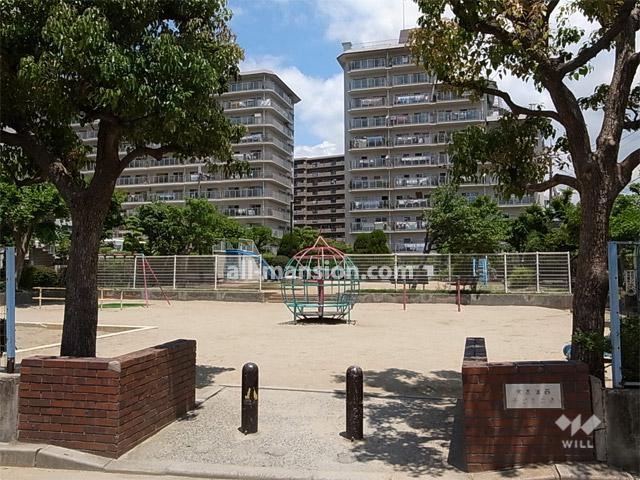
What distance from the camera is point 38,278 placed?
1182 inches

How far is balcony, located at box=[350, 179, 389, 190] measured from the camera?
66312 mm

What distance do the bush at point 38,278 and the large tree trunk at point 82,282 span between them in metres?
26.2

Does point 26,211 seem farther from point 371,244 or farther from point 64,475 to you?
point 371,244

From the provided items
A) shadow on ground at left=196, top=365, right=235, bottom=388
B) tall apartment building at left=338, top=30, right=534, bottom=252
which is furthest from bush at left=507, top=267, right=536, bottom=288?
tall apartment building at left=338, top=30, right=534, bottom=252

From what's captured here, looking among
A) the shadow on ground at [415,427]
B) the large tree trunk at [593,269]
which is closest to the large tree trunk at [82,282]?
the shadow on ground at [415,427]

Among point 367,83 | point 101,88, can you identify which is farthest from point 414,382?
point 367,83

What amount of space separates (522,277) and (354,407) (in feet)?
63.1

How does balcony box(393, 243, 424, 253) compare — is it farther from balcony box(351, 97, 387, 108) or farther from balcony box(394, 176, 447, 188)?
balcony box(351, 97, 387, 108)

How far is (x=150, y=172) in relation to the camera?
7350 centimetres

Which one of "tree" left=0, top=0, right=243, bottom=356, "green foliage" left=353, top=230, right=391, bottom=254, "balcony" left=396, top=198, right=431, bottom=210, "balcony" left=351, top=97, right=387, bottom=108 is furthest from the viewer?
"balcony" left=351, top=97, right=387, bottom=108

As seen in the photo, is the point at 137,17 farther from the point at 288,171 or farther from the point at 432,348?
the point at 288,171

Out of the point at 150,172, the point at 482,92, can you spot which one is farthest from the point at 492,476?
the point at 150,172

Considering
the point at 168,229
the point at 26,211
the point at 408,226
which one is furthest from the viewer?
the point at 408,226

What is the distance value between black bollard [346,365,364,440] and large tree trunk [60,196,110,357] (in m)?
2.97
